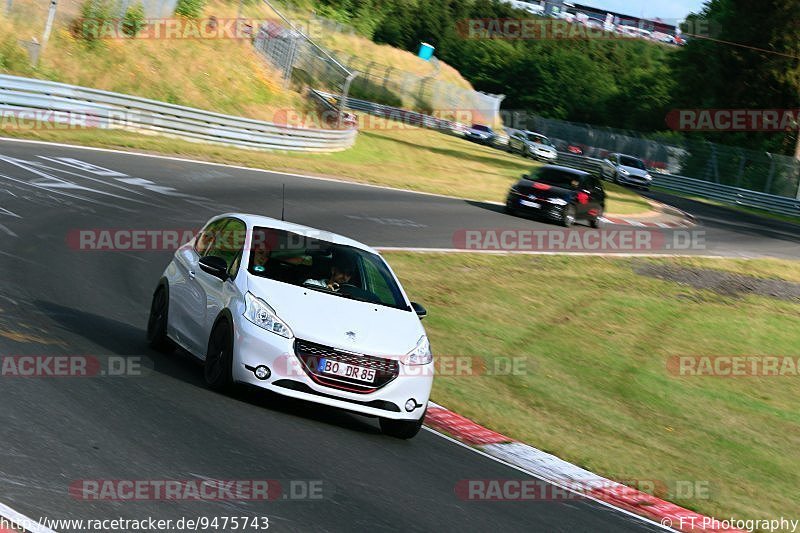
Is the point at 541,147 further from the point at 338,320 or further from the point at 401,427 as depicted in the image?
the point at 338,320

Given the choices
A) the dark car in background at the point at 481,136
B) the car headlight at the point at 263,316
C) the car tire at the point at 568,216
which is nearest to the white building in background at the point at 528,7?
the dark car in background at the point at 481,136

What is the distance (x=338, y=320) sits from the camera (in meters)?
9.07

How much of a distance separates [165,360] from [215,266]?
1320 millimetres

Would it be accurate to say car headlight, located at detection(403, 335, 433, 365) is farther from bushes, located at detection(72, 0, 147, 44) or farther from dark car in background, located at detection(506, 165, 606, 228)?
bushes, located at detection(72, 0, 147, 44)

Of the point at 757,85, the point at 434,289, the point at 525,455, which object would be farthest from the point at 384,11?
the point at 525,455

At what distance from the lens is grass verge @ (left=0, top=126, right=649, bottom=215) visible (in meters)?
29.7

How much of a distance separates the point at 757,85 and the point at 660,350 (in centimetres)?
5370

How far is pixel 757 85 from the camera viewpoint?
2633 inches

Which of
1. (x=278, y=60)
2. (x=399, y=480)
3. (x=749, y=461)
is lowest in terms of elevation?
(x=749, y=461)

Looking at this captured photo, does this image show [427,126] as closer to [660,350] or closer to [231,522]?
[660,350]

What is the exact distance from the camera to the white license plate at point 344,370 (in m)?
8.76

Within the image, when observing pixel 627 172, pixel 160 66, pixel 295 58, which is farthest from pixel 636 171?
pixel 160 66

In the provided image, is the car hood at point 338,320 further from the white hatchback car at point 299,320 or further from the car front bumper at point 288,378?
the car front bumper at point 288,378

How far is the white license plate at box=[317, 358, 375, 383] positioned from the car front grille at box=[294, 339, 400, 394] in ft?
0.08
